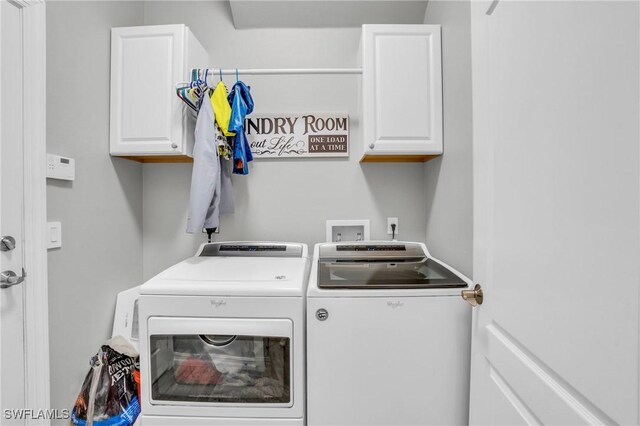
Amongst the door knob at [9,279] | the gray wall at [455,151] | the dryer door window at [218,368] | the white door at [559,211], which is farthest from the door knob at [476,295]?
the door knob at [9,279]

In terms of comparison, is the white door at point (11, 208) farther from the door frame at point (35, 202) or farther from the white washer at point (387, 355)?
the white washer at point (387, 355)

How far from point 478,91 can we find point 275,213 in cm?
141

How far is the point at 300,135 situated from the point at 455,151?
99 cm

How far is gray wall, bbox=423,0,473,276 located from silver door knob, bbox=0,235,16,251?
6.34 feet

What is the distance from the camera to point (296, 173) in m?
2.05

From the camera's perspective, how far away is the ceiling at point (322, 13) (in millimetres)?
1929

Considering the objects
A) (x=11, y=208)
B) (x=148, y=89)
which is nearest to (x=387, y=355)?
(x=11, y=208)

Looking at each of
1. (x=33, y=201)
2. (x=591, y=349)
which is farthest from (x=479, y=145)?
(x=33, y=201)

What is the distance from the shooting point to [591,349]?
547 millimetres

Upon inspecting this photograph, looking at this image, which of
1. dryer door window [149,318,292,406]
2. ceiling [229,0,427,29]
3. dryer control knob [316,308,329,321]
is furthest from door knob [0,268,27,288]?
ceiling [229,0,427,29]

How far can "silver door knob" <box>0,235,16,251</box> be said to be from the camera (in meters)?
1.13

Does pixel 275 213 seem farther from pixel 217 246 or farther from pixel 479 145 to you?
pixel 479 145

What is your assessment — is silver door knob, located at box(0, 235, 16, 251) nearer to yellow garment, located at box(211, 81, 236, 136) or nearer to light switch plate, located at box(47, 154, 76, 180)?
light switch plate, located at box(47, 154, 76, 180)

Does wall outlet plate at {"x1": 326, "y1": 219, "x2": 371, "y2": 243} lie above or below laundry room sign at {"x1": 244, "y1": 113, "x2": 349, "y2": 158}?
below
